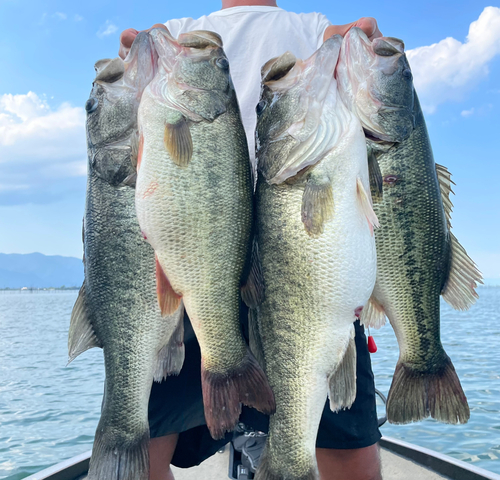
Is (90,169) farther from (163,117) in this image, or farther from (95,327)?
(95,327)

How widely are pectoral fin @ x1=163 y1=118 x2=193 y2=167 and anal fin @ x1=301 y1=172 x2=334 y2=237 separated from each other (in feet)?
1.66

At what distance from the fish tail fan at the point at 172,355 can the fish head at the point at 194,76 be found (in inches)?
36.1

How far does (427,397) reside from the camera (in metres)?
1.99

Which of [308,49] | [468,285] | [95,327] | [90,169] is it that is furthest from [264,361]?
[308,49]

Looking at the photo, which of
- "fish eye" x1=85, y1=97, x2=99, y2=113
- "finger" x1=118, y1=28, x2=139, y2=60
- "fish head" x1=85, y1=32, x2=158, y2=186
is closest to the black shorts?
"fish head" x1=85, y1=32, x2=158, y2=186

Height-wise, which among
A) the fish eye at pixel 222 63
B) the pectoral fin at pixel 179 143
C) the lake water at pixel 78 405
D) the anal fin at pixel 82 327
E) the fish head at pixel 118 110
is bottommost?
the lake water at pixel 78 405

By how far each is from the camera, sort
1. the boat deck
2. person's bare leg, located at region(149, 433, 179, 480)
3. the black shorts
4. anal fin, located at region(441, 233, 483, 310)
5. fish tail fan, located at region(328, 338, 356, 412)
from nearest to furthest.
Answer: fish tail fan, located at region(328, 338, 356, 412) < anal fin, located at region(441, 233, 483, 310) < the black shorts < person's bare leg, located at region(149, 433, 179, 480) < the boat deck

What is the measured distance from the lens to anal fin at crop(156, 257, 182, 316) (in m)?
1.93

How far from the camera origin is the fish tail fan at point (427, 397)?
1938 millimetres

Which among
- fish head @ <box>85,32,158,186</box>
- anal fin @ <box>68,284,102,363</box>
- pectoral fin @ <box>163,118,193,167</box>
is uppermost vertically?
fish head @ <box>85,32,158,186</box>

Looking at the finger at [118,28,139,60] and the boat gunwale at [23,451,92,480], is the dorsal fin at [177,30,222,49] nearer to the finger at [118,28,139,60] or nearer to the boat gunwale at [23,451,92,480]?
the finger at [118,28,139,60]

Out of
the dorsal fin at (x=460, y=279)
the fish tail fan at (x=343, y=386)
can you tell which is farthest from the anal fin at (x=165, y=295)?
the dorsal fin at (x=460, y=279)

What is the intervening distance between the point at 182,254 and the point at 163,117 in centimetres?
57

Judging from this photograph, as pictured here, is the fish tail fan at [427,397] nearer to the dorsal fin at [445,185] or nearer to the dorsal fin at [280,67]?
the dorsal fin at [445,185]
